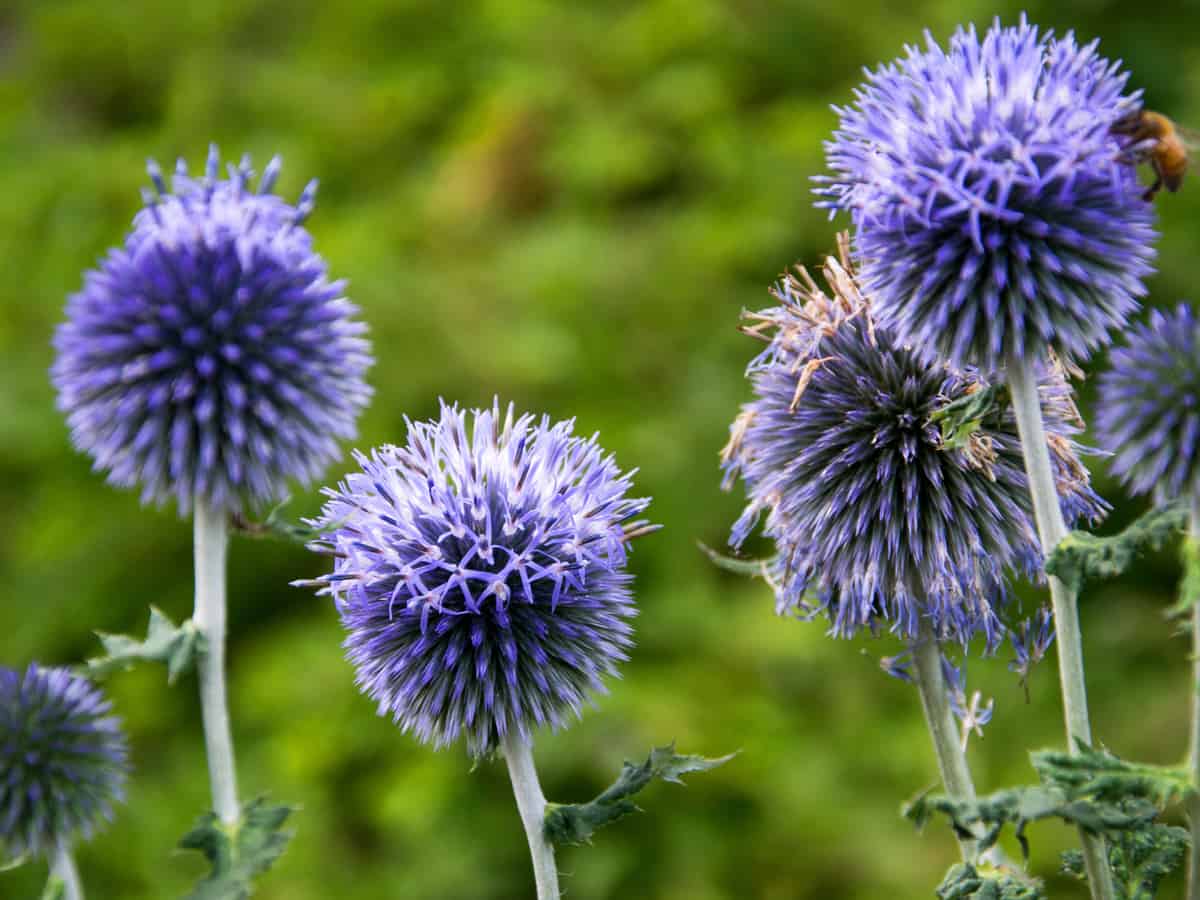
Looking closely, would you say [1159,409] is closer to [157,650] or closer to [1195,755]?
[1195,755]

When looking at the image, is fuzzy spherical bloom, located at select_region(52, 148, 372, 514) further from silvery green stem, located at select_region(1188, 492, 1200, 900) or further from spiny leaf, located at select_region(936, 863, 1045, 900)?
silvery green stem, located at select_region(1188, 492, 1200, 900)

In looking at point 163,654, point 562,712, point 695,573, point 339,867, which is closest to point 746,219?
Result: point 695,573

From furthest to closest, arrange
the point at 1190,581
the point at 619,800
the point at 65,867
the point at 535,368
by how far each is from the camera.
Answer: the point at 535,368 < the point at 65,867 < the point at 619,800 < the point at 1190,581

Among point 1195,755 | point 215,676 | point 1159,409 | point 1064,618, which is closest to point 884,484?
point 1064,618

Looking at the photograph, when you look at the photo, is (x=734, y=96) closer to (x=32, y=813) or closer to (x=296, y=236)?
(x=296, y=236)

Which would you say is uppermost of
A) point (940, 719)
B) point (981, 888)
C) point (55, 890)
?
point (940, 719)

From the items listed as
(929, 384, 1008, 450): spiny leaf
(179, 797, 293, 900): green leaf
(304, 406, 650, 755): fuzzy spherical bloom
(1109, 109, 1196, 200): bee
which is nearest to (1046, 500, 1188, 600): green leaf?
(929, 384, 1008, 450): spiny leaf

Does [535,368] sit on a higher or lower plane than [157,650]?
higher
